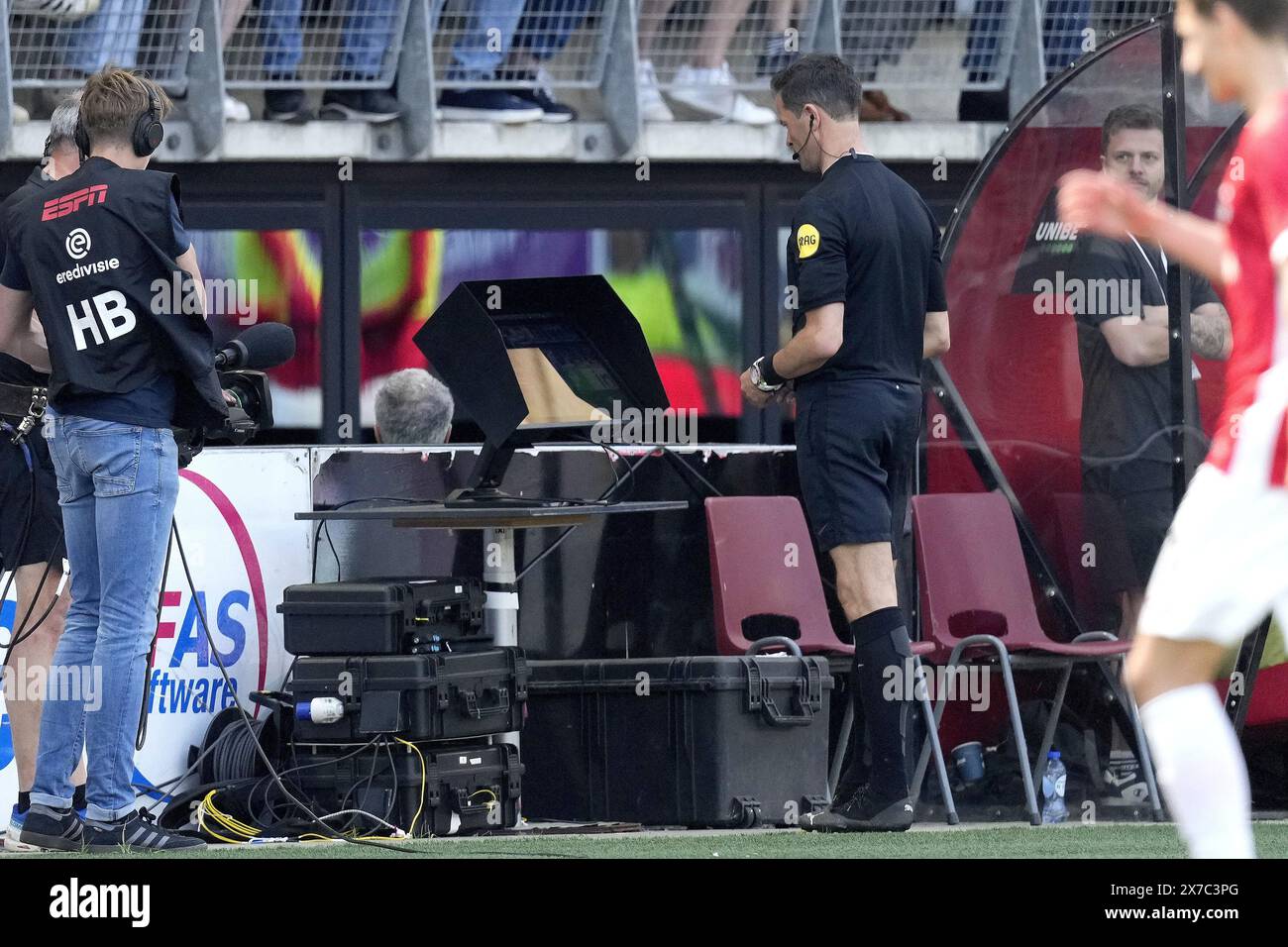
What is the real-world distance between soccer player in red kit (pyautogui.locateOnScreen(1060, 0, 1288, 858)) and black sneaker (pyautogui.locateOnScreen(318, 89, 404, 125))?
247 inches

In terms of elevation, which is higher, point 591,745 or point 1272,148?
point 1272,148

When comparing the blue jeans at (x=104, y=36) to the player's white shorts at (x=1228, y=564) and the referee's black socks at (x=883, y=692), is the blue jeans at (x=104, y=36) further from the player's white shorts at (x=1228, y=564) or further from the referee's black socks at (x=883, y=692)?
the player's white shorts at (x=1228, y=564)

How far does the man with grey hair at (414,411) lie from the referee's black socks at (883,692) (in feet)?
6.98

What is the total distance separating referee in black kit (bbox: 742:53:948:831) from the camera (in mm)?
5887

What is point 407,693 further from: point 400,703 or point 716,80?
point 716,80

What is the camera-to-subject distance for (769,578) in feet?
23.8

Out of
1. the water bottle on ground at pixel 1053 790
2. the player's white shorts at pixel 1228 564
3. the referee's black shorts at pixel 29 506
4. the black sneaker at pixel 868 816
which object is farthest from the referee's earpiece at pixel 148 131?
the water bottle on ground at pixel 1053 790

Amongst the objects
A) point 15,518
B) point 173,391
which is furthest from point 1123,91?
point 15,518

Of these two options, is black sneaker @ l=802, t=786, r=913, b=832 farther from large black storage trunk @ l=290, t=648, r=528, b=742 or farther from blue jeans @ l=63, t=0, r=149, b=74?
blue jeans @ l=63, t=0, r=149, b=74

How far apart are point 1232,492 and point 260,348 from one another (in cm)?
325

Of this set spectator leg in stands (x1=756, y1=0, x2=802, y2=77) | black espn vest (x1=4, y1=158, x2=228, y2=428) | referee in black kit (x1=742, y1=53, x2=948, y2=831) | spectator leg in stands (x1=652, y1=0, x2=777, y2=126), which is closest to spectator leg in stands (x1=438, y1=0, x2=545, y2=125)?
spectator leg in stands (x1=652, y1=0, x2=777, y2=126)

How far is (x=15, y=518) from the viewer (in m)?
6.04

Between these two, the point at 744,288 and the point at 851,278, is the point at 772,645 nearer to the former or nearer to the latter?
the point at 851,278

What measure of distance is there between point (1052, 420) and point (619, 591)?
1651 mm
